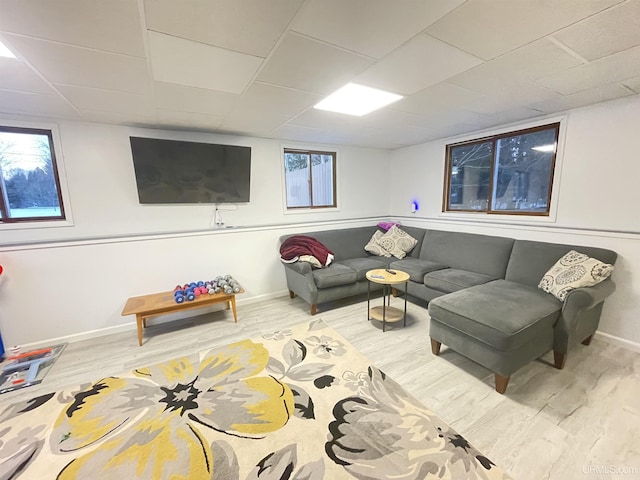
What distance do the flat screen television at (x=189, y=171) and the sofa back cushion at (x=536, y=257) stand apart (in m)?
3.34

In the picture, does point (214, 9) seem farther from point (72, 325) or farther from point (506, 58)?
point (72, 325)

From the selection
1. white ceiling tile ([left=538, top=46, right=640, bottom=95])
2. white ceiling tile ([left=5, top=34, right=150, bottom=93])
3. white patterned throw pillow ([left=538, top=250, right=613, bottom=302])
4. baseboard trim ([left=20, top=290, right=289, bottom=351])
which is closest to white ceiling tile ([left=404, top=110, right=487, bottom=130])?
white ceiling tile ([left=538, top=46, right=640, bottom=95])

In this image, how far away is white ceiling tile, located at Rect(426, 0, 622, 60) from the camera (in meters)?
1.17

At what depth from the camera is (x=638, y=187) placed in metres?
2.31

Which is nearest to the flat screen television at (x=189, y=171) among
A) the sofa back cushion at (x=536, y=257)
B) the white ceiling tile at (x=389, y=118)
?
the white ceiling tile at (x=389, y=118)

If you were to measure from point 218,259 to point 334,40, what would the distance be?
286 centimetres

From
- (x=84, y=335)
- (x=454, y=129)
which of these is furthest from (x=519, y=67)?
(x=84, y=335)

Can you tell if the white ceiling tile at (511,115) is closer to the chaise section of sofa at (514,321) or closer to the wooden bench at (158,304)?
the chaise section of sofa at (514,321)

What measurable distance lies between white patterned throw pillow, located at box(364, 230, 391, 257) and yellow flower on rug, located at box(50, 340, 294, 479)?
2412mm

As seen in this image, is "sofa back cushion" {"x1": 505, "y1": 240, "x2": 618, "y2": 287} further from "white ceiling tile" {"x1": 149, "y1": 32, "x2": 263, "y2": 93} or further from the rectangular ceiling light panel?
"white ceiling tile" {"x1": 149, "y1": 32, "x2": 263, "y2": 93}

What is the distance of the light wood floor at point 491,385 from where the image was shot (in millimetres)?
1458

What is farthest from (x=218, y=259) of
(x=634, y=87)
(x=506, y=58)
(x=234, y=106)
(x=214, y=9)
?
(x=634, y=87)

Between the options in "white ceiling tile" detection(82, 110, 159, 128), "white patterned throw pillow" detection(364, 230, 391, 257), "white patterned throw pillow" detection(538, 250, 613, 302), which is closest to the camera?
"white patterned throw pillow" detection(538, 250, 613, 302)

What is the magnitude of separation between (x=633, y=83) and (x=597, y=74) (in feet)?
1.57
